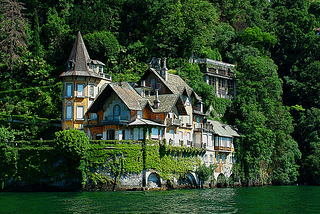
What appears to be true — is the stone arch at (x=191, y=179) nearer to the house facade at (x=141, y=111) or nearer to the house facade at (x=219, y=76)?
the house facade at (x=141, y=111)

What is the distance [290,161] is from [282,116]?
8431 millimetres

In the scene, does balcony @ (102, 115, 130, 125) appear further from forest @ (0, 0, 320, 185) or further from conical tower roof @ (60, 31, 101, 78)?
forest @ (0, 0, 320, 185)

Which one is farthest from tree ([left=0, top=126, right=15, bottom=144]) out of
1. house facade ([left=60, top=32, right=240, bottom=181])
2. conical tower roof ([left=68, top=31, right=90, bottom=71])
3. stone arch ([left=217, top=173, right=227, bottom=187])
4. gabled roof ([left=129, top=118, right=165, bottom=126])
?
stone arch ([left=217, top=173, right=227, bottom=187])

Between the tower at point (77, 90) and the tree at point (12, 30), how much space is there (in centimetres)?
1654

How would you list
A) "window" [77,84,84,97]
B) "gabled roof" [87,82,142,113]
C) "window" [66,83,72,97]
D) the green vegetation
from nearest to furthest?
the green vegetation → "gabled roof" [87,82,142,113] → "window" [77,84,84,97] → "window" [66,83,72,97]

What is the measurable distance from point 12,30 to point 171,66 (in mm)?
28210

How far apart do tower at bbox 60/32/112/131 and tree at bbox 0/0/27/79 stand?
16.5 m

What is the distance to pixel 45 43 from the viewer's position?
314ft

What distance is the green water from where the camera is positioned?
45.1 metres

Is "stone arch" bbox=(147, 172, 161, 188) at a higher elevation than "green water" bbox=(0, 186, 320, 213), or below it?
higher

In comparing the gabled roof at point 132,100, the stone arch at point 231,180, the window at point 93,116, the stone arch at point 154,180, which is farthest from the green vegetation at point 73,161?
the stone arch at point 231,180

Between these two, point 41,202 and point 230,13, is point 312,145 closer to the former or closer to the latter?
point 230,13

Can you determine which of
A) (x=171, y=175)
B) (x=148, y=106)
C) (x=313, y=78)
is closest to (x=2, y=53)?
(x=148, y=106)

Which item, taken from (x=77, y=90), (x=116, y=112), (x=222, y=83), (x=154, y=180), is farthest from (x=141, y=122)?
(x=222, y=83)
